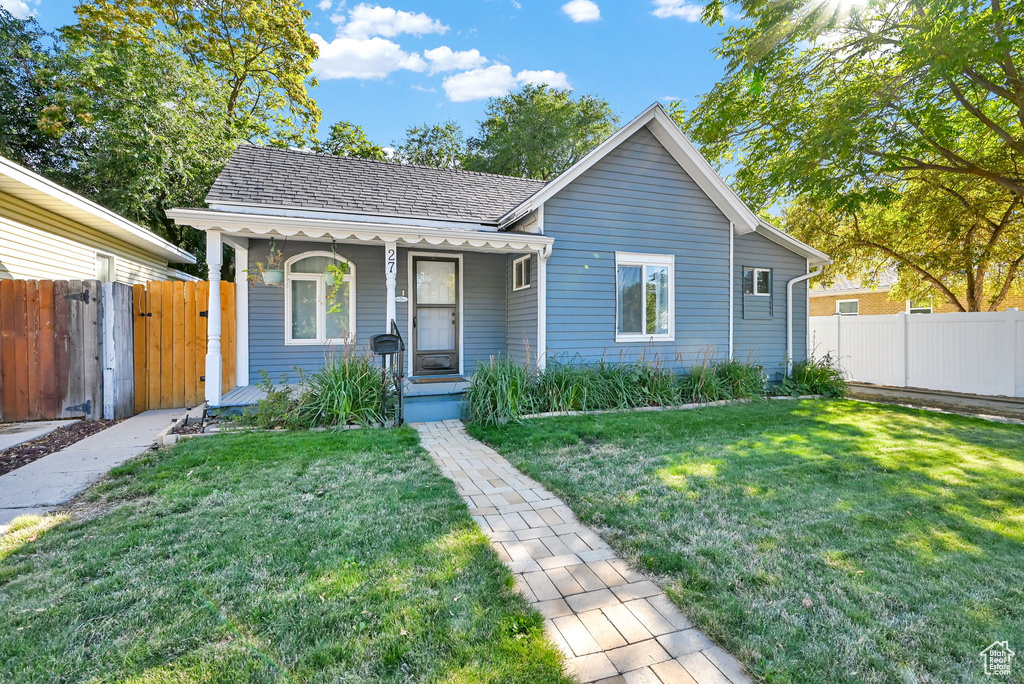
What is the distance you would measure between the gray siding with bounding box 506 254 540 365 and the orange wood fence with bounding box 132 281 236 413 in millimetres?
4937

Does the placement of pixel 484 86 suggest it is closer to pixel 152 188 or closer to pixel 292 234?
pixel 152 188

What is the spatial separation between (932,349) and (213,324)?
1385cm

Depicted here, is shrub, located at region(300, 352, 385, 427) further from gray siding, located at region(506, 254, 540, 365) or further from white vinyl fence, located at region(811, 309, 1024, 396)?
white vinyl fence, located at region(811, 309, 1024, 396)

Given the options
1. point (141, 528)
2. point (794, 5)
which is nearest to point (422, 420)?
point (141, 528)

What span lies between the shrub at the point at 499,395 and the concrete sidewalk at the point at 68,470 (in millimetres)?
3891

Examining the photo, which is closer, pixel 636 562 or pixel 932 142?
pixel 636 562

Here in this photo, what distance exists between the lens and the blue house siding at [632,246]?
7977 millimetres

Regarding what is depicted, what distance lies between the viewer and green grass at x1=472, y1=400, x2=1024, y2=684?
6.56ft

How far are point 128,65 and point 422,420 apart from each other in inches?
539

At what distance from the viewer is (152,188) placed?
12500mm

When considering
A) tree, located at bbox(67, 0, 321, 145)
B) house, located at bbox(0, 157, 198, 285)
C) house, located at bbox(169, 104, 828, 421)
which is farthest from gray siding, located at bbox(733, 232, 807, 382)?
tree, located at bbox(67, 0, 321, 145)

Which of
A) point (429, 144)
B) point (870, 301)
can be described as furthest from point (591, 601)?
point (429, 144)

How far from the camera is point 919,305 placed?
15312 millimetres

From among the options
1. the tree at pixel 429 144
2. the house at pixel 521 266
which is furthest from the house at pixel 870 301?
the tree at pixel 429 144
